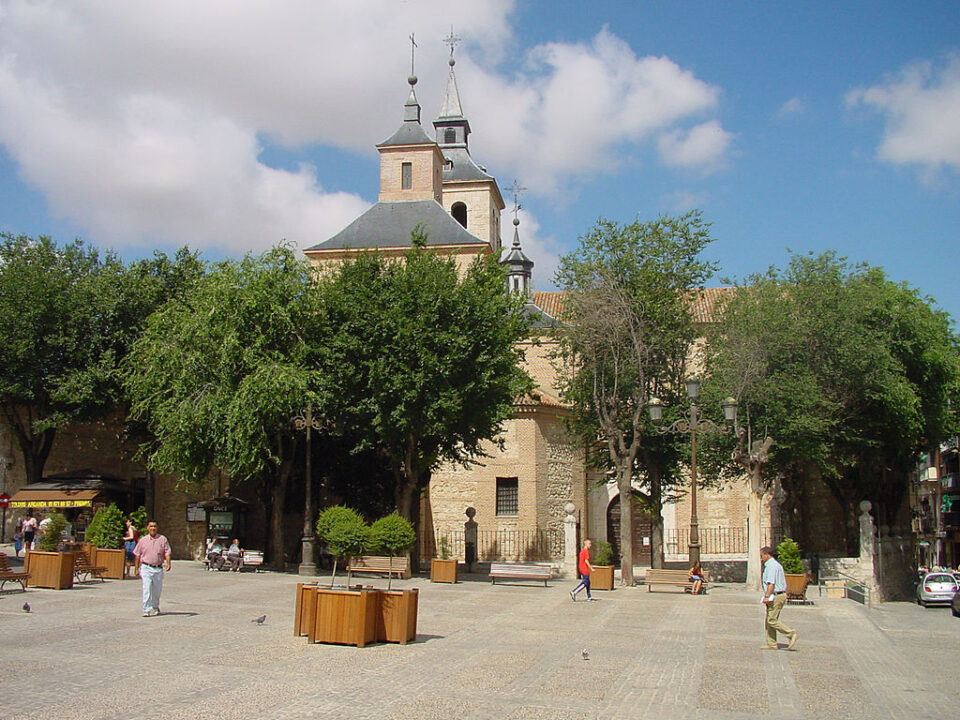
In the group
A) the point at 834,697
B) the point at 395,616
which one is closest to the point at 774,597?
the point at 834,697

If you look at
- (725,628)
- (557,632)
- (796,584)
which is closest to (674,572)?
(796,584)

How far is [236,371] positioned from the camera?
965 inches

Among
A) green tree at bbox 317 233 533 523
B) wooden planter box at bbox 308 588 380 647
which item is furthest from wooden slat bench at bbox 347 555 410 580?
wooden planter box at bbox 308 588 380 647

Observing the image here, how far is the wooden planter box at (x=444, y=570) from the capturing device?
75.4 ft

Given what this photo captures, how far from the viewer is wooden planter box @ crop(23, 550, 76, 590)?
18594 mm

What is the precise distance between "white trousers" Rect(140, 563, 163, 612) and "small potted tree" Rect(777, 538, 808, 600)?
46.7 ft

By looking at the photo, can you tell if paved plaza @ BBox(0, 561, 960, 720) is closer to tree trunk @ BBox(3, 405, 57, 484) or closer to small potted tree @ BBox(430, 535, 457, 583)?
small potted tree @ BBox(430, 535, 457, 583)

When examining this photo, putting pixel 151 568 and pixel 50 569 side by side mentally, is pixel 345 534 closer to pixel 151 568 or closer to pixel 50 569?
pixel 151 568

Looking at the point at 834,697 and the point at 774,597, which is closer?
the point at 834,697

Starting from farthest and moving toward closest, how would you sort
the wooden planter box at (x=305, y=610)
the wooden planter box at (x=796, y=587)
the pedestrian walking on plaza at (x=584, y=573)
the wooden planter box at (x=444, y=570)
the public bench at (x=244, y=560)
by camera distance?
the public bench at (x=244, y=560), the wooden planter box at (x=444, y=570), the wooden planter box at (x=796, y=587), the pedestrian walking on plaza at (x=584, y=573), the wooden planter box at (x=305, y=610)

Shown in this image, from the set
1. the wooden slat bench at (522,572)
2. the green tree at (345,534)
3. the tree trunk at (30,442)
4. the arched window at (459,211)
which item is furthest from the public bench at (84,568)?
the arched window at (459,211)

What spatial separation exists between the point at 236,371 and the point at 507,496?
1305 centimetres

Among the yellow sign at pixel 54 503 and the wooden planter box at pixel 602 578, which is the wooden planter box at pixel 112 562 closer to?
the yellow sign at pixel 54 503

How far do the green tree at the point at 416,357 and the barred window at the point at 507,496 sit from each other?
7908mm
